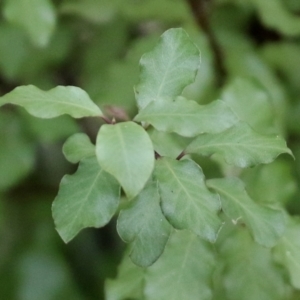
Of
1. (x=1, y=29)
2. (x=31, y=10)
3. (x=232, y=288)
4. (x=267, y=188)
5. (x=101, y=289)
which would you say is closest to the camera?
(x=232, y=288)

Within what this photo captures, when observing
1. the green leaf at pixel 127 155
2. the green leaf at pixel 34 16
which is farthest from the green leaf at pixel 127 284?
the green leaf at pixel 34 16

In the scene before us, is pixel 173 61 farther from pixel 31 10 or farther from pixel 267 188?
pixel 31 10

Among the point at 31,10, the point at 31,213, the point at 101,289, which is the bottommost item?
the point at 101,289

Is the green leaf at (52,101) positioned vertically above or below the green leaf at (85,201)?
above

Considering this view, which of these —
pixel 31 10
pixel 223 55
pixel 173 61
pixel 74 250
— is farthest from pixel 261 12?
pixel 74 250

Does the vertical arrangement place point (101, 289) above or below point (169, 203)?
below

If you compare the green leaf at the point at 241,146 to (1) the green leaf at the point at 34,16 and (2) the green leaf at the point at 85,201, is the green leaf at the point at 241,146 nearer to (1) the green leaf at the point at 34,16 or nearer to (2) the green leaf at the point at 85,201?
(2) the green leaf at the point at 85,201

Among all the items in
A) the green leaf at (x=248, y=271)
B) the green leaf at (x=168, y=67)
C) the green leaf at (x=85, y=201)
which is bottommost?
the green leaf at (x=248, y=271)

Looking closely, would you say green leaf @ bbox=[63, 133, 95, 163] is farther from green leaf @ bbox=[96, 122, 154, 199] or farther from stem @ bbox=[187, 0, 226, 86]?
stem @ bbox=[187, 0, 226, 86]
